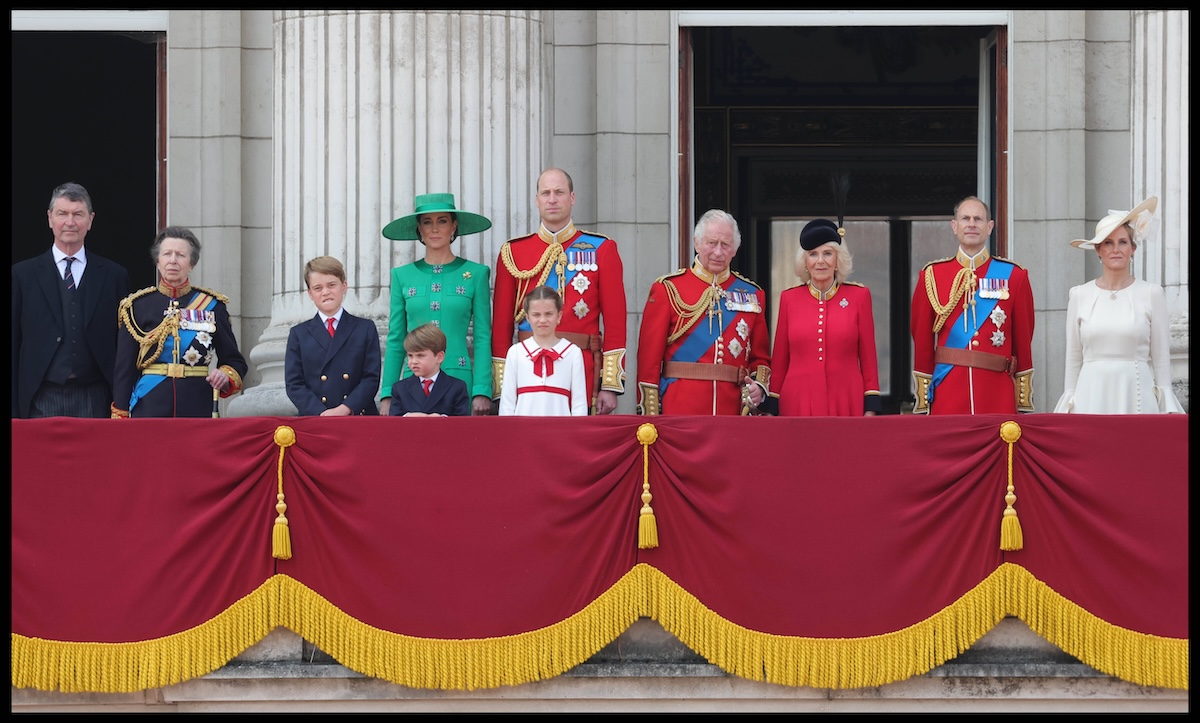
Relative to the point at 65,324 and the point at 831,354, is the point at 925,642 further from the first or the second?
the point at 65,324

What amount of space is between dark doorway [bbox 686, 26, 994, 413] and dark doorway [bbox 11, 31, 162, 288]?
4600 mm

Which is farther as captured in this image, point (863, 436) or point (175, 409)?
point (175, 409)

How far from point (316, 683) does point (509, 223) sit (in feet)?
11.0

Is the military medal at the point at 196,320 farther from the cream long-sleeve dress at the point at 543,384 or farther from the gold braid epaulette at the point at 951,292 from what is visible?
the gold braid epaulette at the point at 951,292

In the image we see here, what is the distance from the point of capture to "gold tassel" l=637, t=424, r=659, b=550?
836 centimetres

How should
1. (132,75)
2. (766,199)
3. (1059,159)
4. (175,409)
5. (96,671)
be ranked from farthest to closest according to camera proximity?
1. (766,199)
2. (132,75)
3. (1059,159)
4. (175,409)
5. (96,671)

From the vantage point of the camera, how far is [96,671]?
837 centimetres

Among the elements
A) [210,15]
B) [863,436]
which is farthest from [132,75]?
[863,436]

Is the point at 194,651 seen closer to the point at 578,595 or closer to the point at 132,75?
the point at 578,595

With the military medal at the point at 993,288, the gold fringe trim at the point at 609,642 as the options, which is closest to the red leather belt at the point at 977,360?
the military medal at the point at 993,288

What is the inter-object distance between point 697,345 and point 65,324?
9.97 feet

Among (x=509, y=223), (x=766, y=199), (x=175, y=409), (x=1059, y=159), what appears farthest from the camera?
(x=766, y=199)

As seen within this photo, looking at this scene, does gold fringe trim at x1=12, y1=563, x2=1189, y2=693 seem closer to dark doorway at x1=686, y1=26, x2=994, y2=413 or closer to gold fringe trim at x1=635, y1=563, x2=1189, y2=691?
gold fringe trim at x1=635, y1=563, x2=1189, y2=691

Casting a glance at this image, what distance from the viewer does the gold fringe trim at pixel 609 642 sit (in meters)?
8.30
